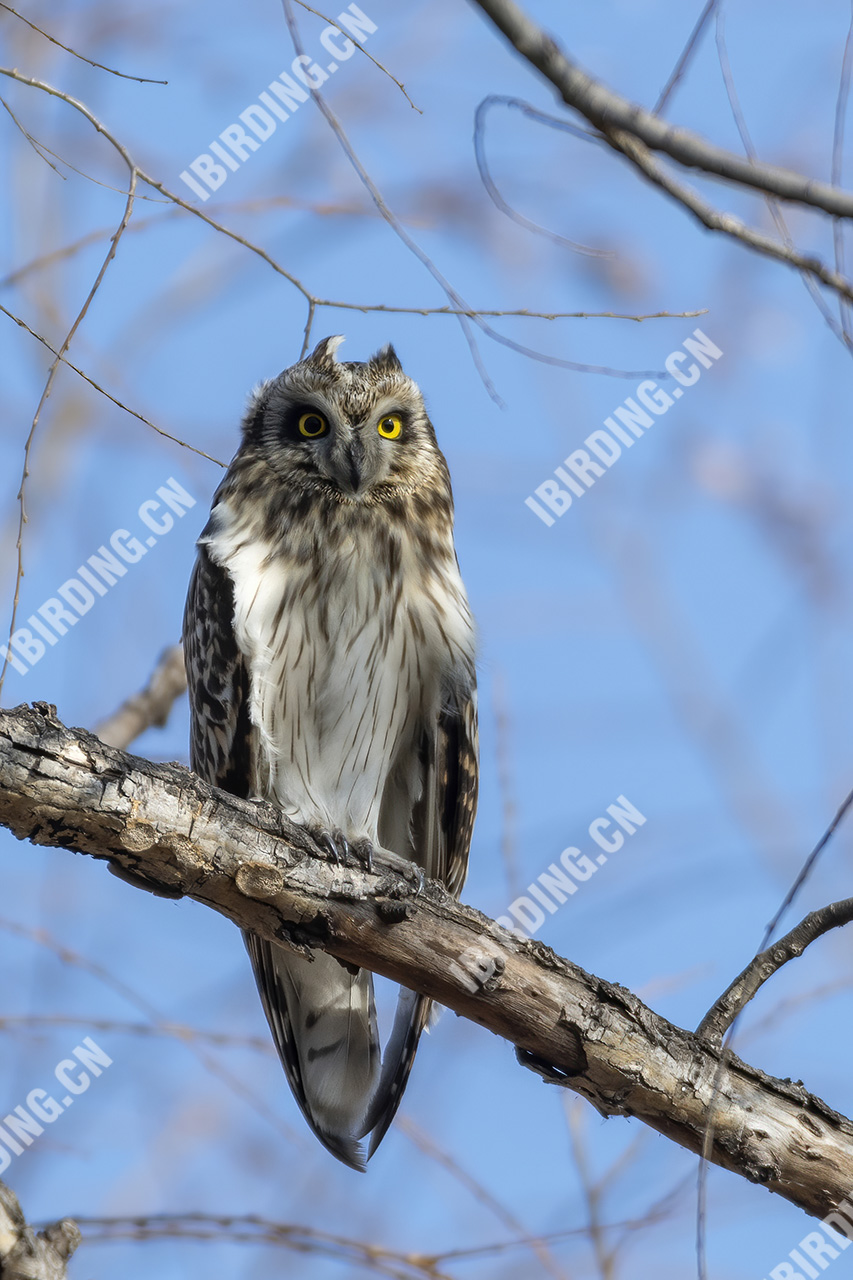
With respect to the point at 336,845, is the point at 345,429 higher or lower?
higher

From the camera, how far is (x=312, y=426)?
4992 mm

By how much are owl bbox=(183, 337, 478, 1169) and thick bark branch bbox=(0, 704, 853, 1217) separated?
38.1 inches

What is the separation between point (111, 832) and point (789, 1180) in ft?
6.45

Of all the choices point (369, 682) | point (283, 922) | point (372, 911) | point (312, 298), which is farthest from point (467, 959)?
point (312, 298)

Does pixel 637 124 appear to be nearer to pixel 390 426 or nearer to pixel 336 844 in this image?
pixel 336 844

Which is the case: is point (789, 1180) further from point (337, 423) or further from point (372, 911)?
point (337, 423)

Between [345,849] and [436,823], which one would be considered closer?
[345,849]

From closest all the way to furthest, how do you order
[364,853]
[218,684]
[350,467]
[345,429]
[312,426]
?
[364,853], [218,684], [350,467], [345,429], [312,426]

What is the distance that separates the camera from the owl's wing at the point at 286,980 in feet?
14.5

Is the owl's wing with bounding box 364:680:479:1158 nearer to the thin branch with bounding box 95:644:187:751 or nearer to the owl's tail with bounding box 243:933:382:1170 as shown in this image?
the owl's tail with bounding box 243:933:382:1170

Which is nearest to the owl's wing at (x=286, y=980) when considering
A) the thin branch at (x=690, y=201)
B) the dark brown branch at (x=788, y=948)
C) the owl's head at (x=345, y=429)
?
the owl's head at (x=345, y=429)

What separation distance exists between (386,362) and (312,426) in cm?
51

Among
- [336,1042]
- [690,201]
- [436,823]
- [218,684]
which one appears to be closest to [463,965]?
[436,823]

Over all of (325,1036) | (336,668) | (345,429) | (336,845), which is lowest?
(325,1036)
